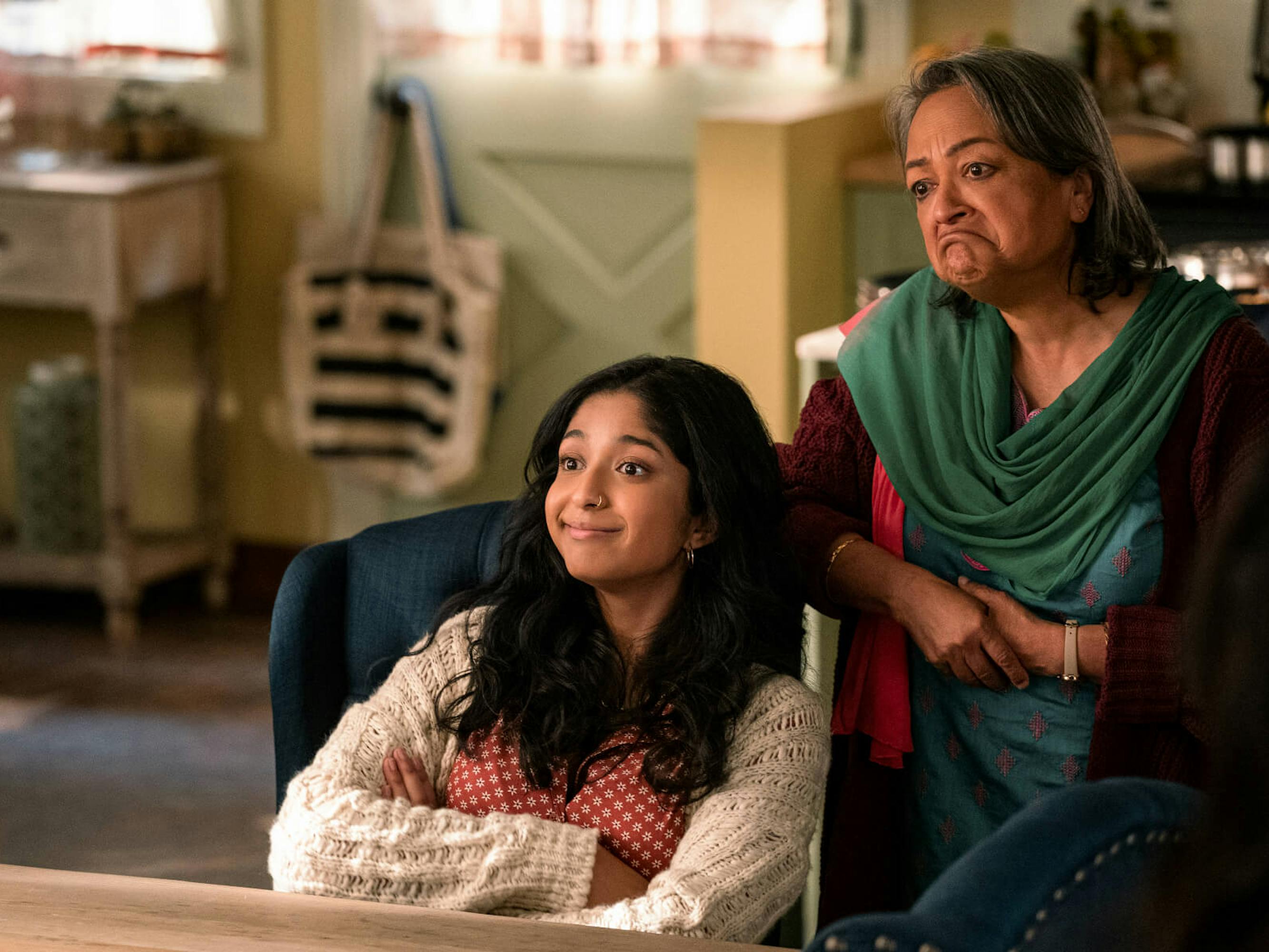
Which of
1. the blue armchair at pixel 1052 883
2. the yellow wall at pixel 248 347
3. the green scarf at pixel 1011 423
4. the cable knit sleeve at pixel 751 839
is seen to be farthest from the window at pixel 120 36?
the blue armchair at pixel 1052 883

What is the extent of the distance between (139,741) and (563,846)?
2.16 meters

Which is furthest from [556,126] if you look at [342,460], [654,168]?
[342,460]

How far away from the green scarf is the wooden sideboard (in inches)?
99.0

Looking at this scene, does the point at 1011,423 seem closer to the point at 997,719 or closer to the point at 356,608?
the point at 997,719

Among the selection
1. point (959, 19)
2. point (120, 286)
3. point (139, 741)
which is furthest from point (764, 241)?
point (139, 741)

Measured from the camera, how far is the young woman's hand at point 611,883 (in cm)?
137

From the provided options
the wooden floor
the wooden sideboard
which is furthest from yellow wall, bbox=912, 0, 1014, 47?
the wooden floor

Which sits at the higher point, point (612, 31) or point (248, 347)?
point (612, 31)

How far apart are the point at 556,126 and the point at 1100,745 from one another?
2.76m

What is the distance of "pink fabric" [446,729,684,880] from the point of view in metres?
1.42

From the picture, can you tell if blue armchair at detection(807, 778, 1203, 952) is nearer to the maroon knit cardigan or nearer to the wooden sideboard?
the maroon knit cardigan

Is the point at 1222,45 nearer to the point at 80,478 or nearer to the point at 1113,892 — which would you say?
the point at 80,478

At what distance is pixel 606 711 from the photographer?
1.48 meters

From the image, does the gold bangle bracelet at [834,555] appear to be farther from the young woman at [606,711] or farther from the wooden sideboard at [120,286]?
the wooden sideboard at [120,286]
